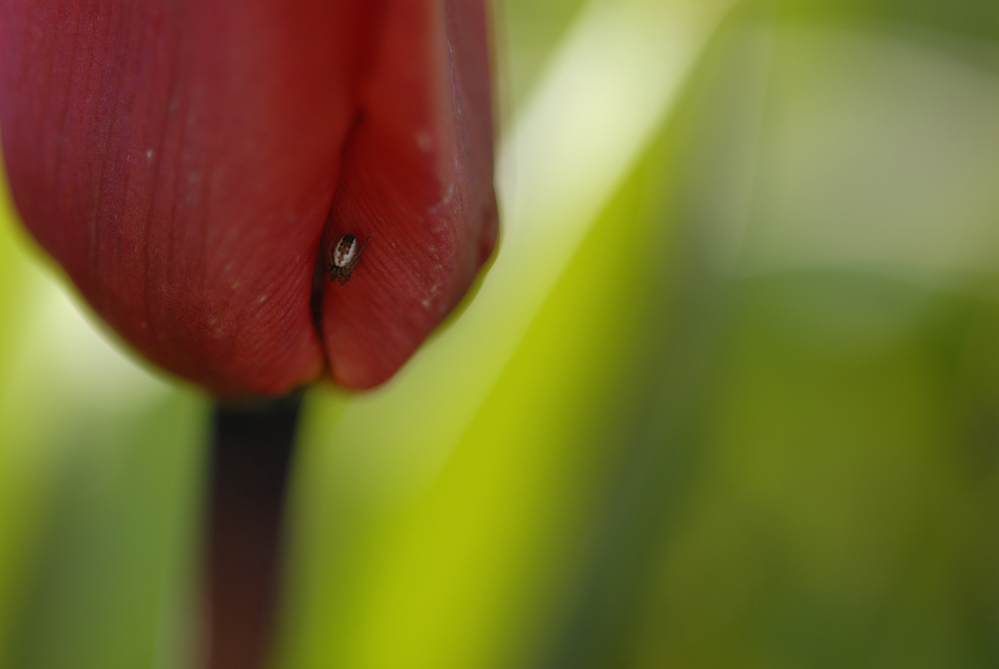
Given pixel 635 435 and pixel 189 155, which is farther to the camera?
pixel 635 435

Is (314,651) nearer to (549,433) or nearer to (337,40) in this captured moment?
(549,433)

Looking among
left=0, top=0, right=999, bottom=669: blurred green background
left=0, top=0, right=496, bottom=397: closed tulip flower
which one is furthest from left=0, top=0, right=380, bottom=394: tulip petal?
left=0, top=0, right=999, bottom=669: blurred green background

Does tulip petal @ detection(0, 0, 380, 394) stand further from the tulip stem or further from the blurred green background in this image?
the blurred green background

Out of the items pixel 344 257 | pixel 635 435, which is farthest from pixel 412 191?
pixel 635 435

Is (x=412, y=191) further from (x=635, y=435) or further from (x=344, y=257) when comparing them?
(x=635, y=435)

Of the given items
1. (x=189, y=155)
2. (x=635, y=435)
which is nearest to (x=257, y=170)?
(x=189, y=155)

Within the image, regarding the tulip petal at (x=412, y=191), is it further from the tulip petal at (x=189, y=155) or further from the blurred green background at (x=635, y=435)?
the blurred green background at (x=635, y=435)
